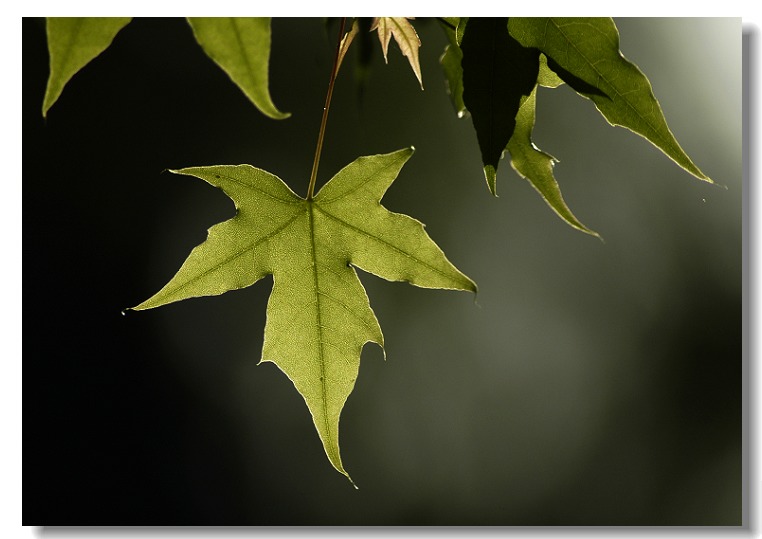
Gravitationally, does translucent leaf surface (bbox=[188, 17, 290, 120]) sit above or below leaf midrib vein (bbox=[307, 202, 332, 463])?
above

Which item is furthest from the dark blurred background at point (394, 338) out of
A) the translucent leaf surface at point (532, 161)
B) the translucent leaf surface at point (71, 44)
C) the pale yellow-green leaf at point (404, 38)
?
the translucent leaf surface at point (71, 44)

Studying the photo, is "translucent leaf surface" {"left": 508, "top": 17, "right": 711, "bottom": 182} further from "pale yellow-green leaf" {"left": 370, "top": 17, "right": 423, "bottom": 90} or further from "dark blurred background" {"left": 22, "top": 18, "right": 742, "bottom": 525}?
"dark blurred background" {"left": 22, "top": 18, "right": 742, "bottom": 525}

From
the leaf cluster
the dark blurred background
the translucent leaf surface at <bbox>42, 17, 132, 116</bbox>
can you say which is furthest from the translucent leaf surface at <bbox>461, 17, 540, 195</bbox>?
the dark blurred background

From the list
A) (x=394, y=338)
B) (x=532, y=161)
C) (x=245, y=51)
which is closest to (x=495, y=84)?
(x=532, y=161)

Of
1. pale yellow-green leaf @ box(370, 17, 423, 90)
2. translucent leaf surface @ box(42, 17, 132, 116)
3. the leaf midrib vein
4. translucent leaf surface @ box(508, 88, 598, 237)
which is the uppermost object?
pale yellow-green leaf @ box(370, 17, 423, 90)

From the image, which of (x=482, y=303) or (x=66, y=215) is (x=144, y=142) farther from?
(x=482, y=303)

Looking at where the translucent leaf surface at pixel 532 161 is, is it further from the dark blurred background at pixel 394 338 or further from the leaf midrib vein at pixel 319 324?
the dark blurred background at pixel 394 338
